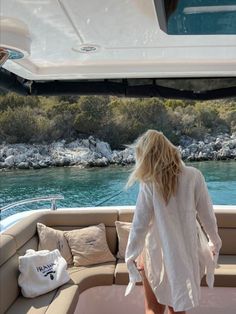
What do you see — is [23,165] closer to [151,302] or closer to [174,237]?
[151,302]

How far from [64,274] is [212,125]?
7.11 meters

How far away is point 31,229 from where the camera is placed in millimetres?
2740

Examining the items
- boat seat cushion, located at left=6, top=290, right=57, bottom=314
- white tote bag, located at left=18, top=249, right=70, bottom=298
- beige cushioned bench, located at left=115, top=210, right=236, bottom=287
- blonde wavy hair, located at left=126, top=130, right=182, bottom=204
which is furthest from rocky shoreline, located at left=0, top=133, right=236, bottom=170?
blonde wavy hair, located at left=126, top=130, right=182, bottom=204

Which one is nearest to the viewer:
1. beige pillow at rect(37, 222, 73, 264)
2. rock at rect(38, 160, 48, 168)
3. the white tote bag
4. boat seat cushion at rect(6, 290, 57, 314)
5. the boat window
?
the boat window

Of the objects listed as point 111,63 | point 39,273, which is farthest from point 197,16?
point 39,273

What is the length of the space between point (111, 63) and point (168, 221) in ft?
5.56

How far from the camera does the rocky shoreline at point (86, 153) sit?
8836 mm

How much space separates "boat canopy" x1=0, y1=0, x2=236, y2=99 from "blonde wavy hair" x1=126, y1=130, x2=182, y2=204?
0.59 meters

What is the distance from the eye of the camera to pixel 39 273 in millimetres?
2283

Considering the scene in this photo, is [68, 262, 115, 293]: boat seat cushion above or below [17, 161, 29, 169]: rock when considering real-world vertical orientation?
below

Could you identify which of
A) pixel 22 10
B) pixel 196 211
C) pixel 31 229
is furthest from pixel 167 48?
pixel 31 229

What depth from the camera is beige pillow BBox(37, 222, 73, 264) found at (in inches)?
109

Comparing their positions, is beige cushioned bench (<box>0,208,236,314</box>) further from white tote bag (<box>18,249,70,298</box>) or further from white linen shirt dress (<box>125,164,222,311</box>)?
white linen shirt dress (<box>125,164,222,311</box>)

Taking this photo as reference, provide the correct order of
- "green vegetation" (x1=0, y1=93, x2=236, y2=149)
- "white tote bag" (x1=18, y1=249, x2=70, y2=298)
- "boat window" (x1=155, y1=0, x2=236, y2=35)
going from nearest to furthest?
"boat window" (x1=155, y1=0, x2=236, y2=35) → "white tote bag" (x1=18, y1=249, x2=70, y2=298) → "green vegetation" (x1=0, y1=93, x2=236, y2=149)
